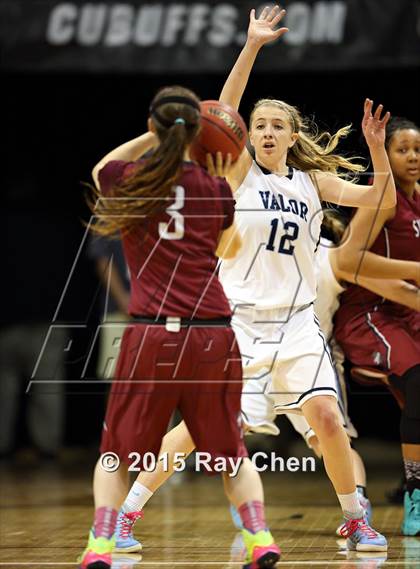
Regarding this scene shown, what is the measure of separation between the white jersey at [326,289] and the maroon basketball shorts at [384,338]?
3.7 inches

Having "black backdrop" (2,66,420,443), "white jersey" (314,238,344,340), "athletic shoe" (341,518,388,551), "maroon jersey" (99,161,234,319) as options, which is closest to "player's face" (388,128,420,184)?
"white jersey" (314,238,344,340)

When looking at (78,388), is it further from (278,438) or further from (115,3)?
(115,3)

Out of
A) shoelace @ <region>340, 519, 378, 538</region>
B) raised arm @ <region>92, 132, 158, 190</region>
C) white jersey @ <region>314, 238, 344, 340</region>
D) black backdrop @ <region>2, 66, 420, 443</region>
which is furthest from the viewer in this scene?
black backdrop @ <region>2, 66, 420, 443</region>

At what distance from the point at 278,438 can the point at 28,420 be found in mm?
2344

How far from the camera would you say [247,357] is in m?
6.14

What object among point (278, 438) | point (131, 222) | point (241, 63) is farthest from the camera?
point (278, 438)

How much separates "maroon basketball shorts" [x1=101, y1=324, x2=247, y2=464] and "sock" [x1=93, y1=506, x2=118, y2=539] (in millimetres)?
213

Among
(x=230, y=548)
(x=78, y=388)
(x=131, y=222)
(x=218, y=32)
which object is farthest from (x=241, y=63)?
(x=78, y=388)

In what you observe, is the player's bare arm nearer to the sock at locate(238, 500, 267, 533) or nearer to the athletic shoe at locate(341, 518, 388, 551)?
the sock at locate(238, 500, 267, 533)

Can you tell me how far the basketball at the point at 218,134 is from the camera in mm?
5109

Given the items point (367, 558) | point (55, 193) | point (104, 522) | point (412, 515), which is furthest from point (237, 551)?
point (55, 193)

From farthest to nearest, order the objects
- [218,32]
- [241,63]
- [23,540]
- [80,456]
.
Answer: [80,456] < [218,32] < [23,540] < [241,63]

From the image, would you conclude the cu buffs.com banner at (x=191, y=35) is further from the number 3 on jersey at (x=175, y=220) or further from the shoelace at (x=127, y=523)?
the number 3 on jersey at (x=175, y=220)

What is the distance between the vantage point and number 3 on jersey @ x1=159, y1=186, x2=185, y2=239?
4.95 metres
